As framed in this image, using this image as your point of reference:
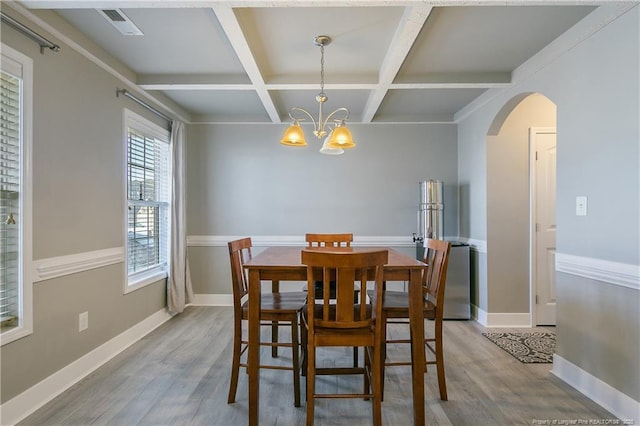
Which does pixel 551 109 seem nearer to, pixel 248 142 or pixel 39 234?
pixel 248 142

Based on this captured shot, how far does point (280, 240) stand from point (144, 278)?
5.31 ft

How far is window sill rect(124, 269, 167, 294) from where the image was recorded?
3.20 m

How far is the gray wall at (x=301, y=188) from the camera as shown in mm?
4469

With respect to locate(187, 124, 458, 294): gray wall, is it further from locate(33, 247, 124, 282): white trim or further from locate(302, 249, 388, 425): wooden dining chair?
locate(302, 249, 388, 425): wooden dining chair

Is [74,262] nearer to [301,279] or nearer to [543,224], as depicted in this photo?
[301,279]

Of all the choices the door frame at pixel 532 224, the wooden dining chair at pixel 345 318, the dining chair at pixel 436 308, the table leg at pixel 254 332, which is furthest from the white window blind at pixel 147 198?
the door frame at pixel 532 224

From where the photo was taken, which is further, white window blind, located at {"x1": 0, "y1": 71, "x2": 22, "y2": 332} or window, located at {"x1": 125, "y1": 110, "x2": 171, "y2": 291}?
window, located at {"x1": 125, "y1": 110, "x2": 171, "y2": 291}

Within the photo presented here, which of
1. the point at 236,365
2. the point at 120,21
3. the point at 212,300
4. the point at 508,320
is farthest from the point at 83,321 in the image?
the point at 508,320

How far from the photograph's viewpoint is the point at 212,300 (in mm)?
4457

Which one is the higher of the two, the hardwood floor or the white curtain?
the white curtain

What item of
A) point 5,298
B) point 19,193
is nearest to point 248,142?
point 19,193

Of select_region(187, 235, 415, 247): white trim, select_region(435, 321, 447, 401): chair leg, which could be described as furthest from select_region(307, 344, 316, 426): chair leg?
select_region(187, 235, 415, 247): white trim

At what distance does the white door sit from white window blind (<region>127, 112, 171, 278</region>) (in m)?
3.94

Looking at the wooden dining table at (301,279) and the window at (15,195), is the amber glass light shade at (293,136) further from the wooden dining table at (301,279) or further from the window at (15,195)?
the window at (15,195)
